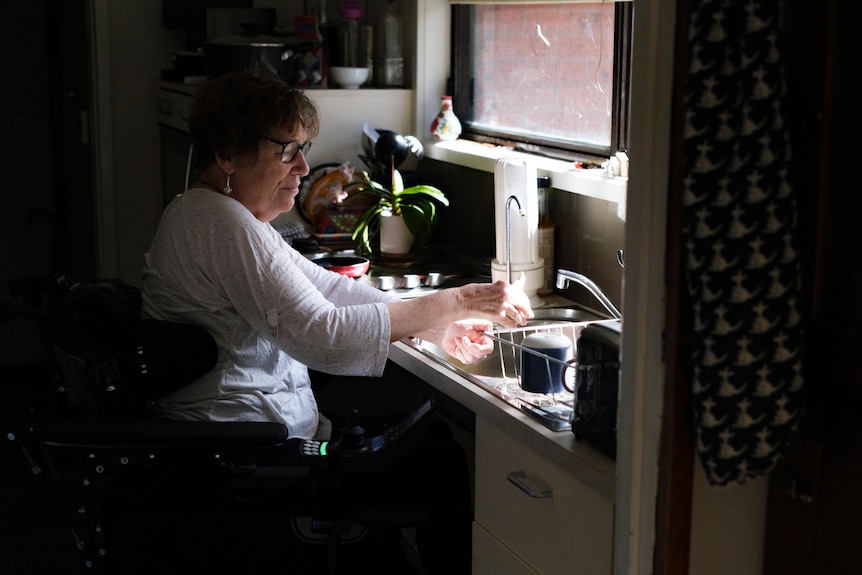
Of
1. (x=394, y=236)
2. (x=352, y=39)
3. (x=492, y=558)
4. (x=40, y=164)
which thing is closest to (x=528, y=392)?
(x=492, y=558)

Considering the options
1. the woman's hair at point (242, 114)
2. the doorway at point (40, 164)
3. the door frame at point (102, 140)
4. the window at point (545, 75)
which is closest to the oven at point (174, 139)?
the door frame at point (102, 140)

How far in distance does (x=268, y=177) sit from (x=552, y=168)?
0.71 metres

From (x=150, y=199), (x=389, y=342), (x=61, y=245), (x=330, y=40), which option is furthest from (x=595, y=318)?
(x=61, y=245)

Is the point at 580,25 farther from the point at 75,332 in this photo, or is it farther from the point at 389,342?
the point at 75,332

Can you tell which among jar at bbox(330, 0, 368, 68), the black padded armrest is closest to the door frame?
jar at bbox(330, 0, 368, 68)

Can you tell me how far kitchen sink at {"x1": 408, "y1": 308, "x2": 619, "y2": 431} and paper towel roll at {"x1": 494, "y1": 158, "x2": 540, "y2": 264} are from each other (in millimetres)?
147

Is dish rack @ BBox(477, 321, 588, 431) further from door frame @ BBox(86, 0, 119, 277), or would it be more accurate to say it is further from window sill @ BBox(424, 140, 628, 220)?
door frame @ BBox(86, 0, 119, 277)

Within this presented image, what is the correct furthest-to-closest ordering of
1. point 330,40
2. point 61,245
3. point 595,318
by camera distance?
1. point 61,245
2. point 330,40
3. point 595,318

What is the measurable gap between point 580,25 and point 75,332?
132cm

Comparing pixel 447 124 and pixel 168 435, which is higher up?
pixel 447 124

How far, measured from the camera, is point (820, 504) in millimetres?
1362

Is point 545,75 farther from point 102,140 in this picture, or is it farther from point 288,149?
point 102,140

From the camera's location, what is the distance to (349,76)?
3.08 metres

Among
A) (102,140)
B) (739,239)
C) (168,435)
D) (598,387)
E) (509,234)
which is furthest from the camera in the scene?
(102,140)
